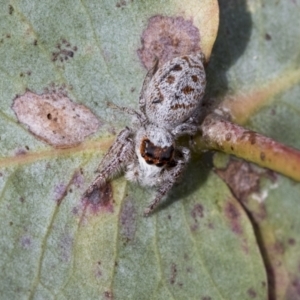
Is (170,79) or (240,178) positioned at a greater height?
(170,79)

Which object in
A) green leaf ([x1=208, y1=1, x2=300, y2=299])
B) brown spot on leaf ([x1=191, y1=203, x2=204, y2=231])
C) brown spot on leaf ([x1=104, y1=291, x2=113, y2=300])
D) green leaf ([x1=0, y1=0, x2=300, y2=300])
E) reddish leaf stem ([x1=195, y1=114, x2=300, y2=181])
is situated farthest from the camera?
green leaf ([x1=208, y1=1, x2=300, y2=299])

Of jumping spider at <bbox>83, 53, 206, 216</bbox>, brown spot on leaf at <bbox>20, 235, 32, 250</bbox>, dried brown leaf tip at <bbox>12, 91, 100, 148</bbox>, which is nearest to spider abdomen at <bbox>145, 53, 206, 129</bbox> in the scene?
jumping spider at <bbox>83, 53, 206, 216</bbox>

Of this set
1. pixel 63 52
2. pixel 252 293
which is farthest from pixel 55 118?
pixel 252 293

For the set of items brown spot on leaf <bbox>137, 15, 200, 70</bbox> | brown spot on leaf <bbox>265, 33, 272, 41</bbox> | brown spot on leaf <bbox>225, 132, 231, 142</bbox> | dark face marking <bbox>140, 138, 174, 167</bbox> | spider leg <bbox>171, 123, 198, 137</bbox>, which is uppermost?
brown spot on leaf <bbox>265, 33, 272, 41</bbox>

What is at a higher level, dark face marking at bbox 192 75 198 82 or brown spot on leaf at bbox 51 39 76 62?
dark face marking at bbox 192 75 198 82

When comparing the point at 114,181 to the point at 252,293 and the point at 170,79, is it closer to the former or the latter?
the point at 170,79

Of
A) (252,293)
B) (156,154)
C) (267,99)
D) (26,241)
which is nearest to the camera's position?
(26,241)

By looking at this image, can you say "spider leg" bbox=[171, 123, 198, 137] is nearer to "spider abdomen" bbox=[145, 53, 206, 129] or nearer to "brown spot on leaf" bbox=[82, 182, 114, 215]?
"spider abdomen" bbox=[145, 53, 206, 129]
